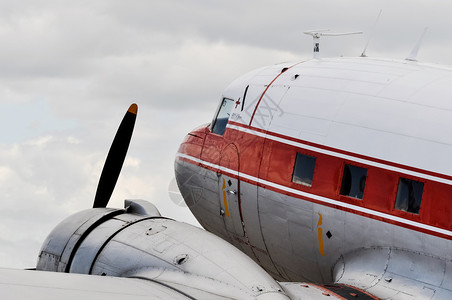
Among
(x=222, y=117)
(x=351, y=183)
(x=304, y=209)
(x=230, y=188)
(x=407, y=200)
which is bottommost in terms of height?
(x=304, y=209)

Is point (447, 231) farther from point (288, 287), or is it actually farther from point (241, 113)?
point (241, 113)

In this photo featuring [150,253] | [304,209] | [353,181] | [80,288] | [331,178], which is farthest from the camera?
[304,209]

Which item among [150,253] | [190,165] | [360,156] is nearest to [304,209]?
[360,156]

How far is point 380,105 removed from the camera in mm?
11117

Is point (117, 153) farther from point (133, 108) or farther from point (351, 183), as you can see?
point (351, 183)

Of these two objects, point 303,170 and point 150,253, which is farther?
point 303,170

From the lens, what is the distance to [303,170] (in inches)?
462

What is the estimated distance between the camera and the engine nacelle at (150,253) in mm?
9109

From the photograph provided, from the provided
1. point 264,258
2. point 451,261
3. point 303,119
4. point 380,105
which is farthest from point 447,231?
point 264,258

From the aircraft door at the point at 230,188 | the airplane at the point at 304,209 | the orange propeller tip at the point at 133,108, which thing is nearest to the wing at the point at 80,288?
the airplane at the point at 304,209

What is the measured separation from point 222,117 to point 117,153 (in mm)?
2464

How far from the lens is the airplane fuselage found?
10375 mm

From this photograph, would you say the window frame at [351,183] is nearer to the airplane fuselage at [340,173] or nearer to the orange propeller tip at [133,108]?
the airplane fuselage at [340,173]

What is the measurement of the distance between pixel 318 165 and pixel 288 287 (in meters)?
2.53
